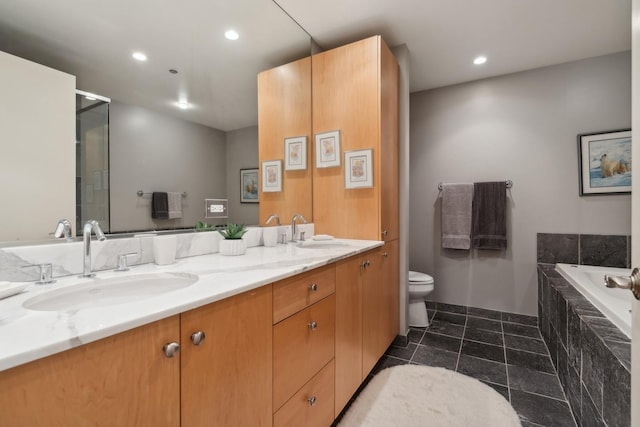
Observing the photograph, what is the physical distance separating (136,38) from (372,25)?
1.58 m

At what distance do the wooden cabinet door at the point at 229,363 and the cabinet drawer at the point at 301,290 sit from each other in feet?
0.18

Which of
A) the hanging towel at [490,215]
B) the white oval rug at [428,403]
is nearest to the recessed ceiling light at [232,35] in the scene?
the white oval rug at [428,403]

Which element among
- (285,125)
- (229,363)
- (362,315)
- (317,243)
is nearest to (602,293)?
(362,315)

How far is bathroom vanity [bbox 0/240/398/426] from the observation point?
522mm

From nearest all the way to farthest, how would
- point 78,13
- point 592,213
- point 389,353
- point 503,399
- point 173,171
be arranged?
point 78,13
point 173,171
point 503,399
point 389,353
point 592,213

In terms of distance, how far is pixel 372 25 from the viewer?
2.09 meters

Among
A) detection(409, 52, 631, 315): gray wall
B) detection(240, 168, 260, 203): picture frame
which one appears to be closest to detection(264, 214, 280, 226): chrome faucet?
detection(240, 168, 260, 203): picture frame

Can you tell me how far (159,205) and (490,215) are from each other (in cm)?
286

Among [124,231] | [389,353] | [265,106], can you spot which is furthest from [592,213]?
[124,231]

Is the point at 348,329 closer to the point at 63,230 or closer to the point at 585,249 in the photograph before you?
the point at 63,230

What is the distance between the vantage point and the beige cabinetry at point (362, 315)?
148cm

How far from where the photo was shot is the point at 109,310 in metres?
0.67

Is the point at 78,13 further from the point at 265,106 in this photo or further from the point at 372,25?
the point at 372,25

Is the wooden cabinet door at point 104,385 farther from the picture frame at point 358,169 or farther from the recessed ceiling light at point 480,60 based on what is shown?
the recessed ceiling light at point 480,60
